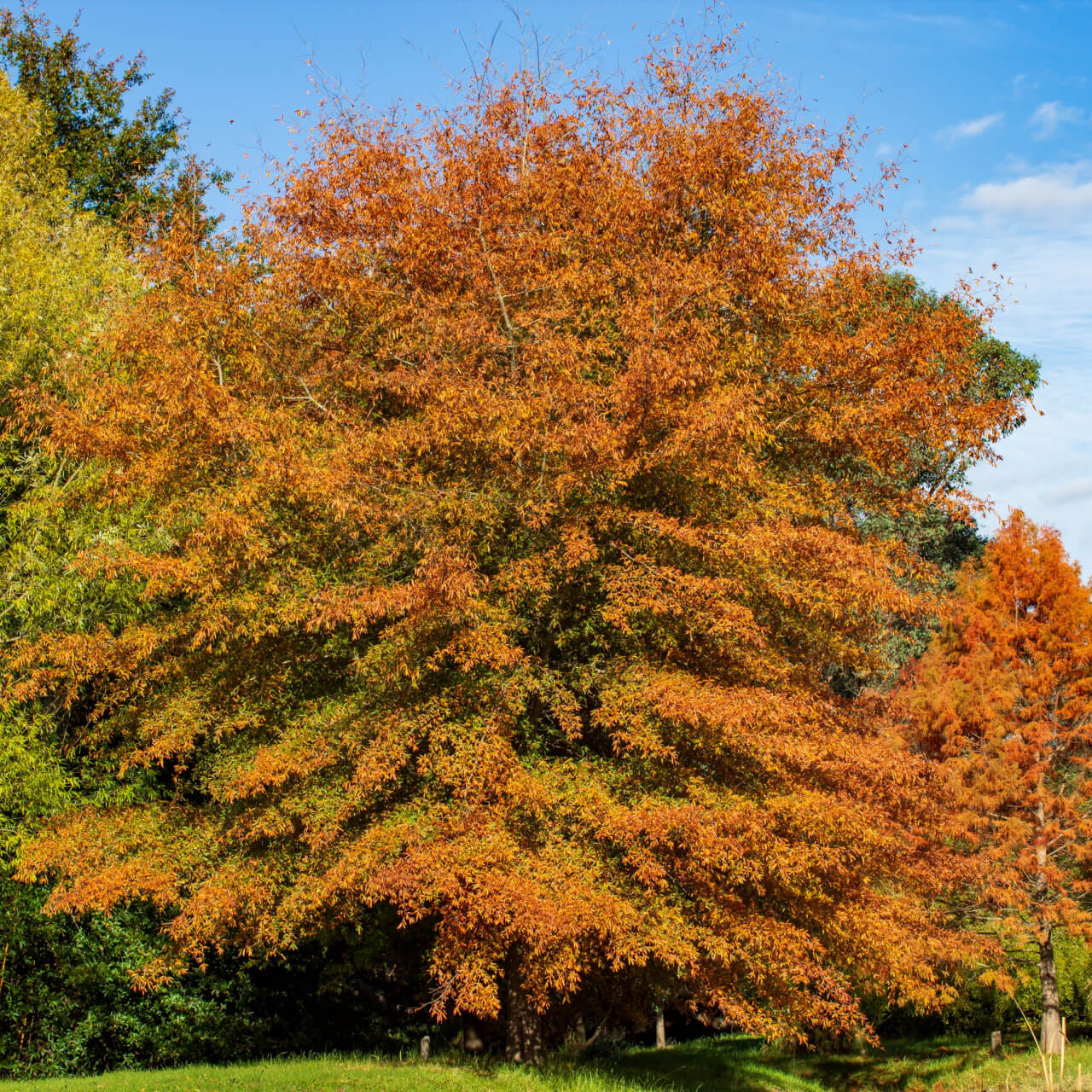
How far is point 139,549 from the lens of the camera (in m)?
13.8

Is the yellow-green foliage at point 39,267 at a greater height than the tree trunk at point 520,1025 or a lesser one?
greater

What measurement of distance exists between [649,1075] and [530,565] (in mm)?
6377

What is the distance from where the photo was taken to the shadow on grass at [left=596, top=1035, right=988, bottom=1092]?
13898mm

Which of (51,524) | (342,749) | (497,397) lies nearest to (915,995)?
(342,749)

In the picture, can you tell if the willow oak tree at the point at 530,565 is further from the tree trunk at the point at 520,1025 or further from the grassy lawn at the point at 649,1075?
the grassy lawn at the point at 649,1075

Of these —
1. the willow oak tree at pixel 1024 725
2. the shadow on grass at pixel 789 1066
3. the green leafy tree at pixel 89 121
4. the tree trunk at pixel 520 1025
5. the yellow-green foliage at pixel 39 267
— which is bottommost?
the shadow on grass at pixel 789 1066

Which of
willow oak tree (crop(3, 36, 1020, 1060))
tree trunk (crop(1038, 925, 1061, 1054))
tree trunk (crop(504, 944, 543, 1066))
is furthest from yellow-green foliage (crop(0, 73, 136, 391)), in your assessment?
tree trunk (crop(1038, 925, 1061, 1054))

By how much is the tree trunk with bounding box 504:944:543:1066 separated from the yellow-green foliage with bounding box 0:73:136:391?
1080 cm

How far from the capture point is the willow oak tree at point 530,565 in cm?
991

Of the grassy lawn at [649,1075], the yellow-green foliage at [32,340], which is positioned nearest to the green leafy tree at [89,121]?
the yellow-green foliage at [32,340]

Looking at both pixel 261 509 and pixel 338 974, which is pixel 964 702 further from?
pixel 261 509

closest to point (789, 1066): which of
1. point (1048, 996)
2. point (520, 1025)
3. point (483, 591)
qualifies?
point (1048, 996)

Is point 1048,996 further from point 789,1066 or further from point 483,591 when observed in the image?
point 483,591

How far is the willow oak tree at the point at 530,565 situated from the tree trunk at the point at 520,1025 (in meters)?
0.06
